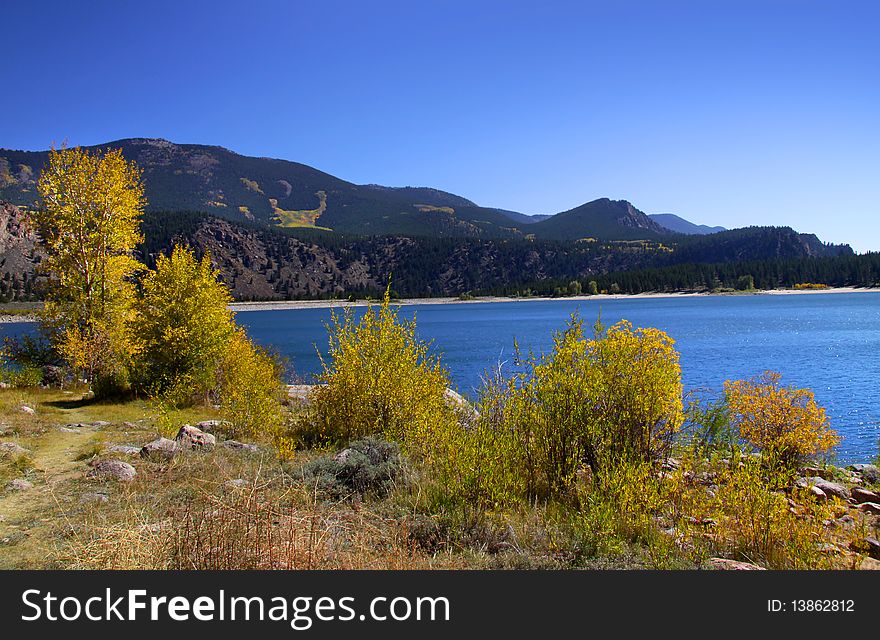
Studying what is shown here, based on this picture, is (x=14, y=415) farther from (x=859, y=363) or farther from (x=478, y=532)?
(x=859, y=363)

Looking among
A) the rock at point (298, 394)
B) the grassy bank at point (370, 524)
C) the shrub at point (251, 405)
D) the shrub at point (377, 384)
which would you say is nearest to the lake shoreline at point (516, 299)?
the rock at point (298, 394)

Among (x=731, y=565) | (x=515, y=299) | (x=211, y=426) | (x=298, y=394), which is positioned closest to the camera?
(x=731, y=565)

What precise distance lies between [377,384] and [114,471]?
15.2ft

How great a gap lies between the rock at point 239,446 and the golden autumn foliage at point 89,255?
924cm

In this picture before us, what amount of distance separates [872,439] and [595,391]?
14556mm

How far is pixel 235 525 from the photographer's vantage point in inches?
226

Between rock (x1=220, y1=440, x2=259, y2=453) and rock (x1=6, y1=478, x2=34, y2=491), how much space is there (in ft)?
10.8

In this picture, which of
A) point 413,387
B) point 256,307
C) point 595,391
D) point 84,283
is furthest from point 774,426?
point 256,307

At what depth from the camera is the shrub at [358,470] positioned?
337 inches

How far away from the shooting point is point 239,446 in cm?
1169

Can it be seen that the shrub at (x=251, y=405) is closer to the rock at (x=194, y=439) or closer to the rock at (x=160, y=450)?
the rock at (x=194, y=439)

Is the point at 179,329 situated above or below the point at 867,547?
above

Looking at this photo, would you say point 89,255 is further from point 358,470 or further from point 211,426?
point 358,470

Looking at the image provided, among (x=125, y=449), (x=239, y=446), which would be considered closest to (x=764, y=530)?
(x=239, y=446)
